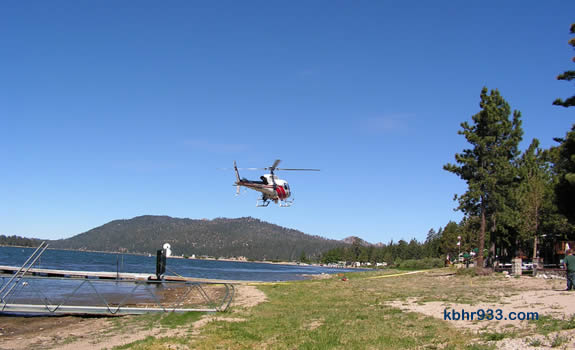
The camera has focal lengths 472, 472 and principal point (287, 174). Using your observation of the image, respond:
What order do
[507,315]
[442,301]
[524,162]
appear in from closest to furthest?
[507,315] → [442,301] → [524,162]

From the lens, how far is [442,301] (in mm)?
19891

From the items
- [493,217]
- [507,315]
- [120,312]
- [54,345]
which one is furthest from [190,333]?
[493,217]

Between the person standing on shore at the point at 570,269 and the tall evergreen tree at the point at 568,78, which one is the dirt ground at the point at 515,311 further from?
the tall evergreen tree at the point at 568,78

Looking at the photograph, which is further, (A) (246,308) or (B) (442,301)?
(A) (246,308)

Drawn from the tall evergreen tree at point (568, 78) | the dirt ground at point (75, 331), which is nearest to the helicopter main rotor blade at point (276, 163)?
the dirt ground at point (75, 331)

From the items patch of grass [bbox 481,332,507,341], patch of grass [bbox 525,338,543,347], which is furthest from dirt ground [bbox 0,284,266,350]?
patch of grass [bbox 525,338,543,347]

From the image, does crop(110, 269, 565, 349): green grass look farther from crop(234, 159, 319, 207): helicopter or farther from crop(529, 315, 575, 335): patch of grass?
crop(234, 159, 319, 207): helicopter

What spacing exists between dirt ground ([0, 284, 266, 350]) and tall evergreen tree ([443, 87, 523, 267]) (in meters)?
27.8

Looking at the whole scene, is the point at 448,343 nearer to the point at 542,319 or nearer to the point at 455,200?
the point at 542,319

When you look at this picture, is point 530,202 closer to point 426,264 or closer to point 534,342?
point 534,342

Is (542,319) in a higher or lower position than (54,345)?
higher

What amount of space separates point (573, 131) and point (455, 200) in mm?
18186

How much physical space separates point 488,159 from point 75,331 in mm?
35647

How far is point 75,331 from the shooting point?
18062mm
